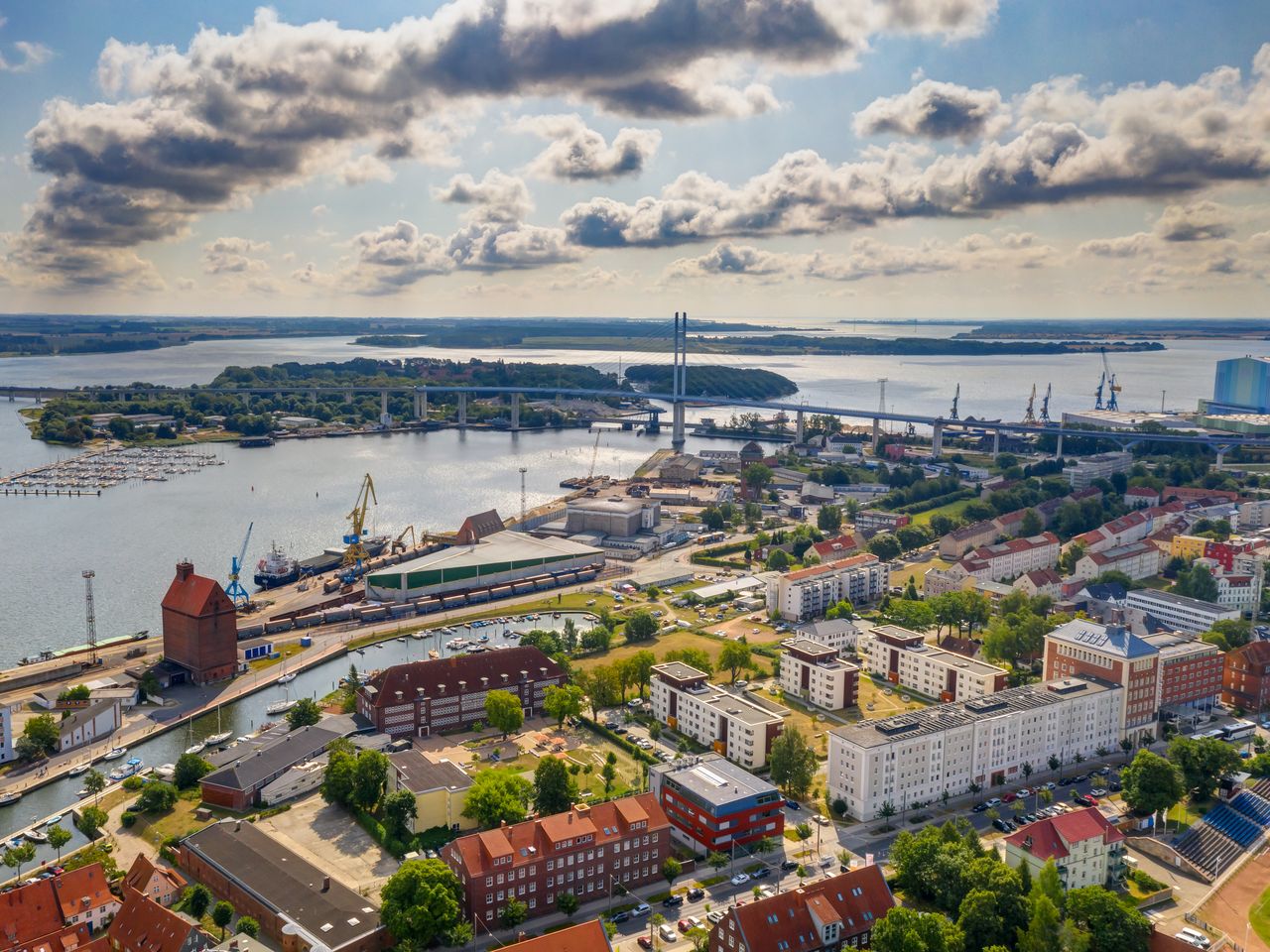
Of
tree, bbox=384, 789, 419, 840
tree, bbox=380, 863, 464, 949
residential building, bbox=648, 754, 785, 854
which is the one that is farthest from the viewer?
tree, bbox=384, 789, 419, 840

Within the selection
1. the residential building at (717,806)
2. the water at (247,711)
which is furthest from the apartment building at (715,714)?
the water at (247,711)

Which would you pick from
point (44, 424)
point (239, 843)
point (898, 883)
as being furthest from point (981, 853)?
point (44, 424)

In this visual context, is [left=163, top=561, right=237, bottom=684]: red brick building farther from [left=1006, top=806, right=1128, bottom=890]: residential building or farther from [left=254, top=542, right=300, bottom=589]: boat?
[left=1006, top=806, right=1128, bottom=890]: residential building

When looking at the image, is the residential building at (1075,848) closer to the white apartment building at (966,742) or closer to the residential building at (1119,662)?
the white apartment building at (966,742)

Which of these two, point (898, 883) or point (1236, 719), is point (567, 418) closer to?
point (1236, 719)

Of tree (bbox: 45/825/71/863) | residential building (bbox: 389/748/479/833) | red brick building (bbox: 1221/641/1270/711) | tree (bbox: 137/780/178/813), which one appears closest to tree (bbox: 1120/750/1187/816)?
red brick building (bbox: 1221/641/1270/711)

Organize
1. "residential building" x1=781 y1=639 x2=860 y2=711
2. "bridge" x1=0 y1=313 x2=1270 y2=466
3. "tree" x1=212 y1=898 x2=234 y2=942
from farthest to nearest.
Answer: "bridge" x1=0 y1=313 x2=1270 y2=466
"residential building" x1=781 y1=639 x2=860 y2=711
"tree" x1=212 y1=898 x2=234 y2=942

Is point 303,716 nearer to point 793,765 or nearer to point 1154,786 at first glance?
point 793,765
